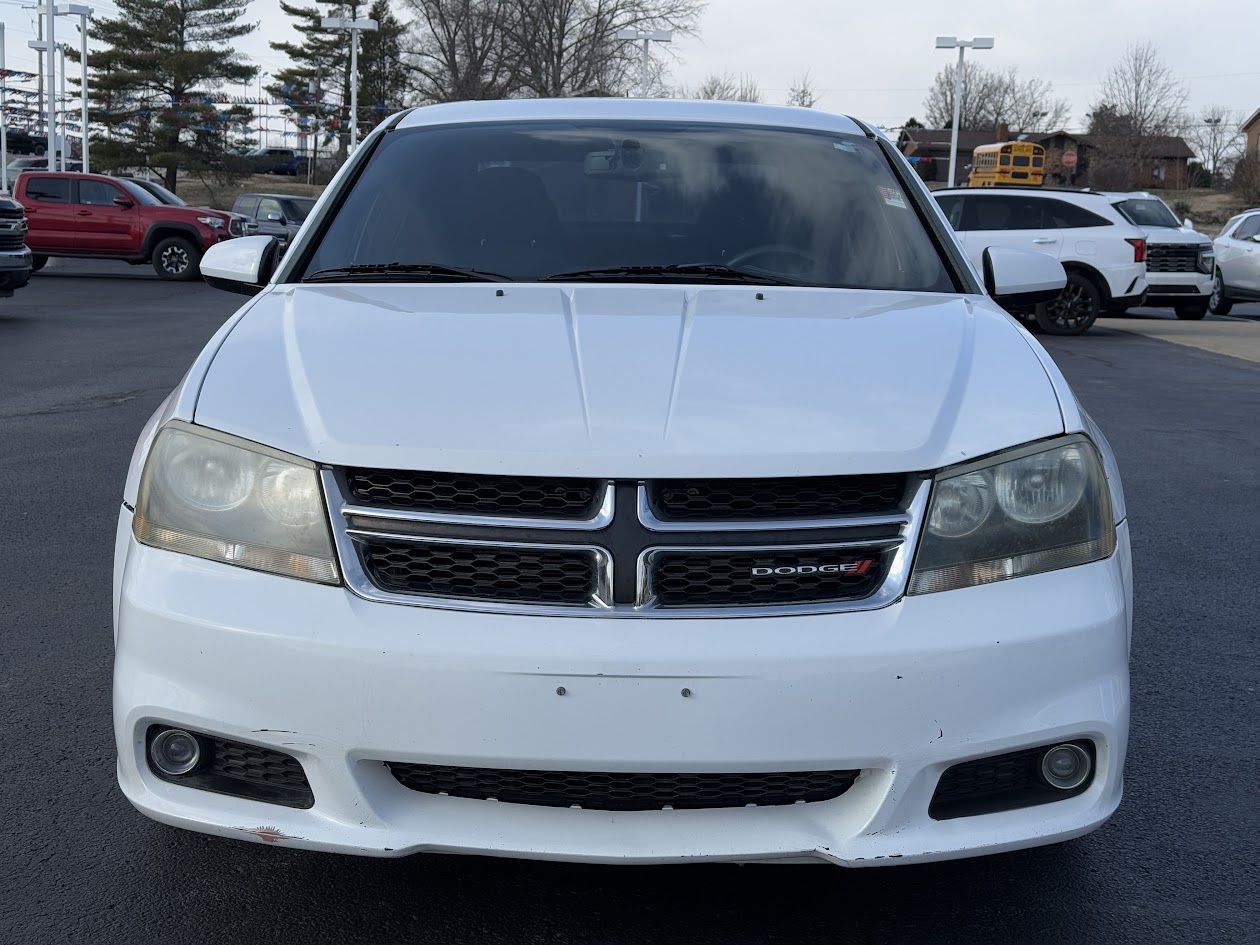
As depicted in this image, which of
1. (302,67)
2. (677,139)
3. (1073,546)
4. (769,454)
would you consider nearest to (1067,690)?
(1073,546)

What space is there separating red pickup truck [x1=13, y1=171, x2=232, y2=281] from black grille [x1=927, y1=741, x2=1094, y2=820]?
2360 cm

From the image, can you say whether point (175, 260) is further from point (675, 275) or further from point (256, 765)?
point (256, 765)

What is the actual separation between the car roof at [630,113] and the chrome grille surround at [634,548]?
197cm

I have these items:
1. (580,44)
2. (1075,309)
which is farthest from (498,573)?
(580,44)

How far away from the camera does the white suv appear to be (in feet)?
55.7

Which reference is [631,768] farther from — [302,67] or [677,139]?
[302,67]

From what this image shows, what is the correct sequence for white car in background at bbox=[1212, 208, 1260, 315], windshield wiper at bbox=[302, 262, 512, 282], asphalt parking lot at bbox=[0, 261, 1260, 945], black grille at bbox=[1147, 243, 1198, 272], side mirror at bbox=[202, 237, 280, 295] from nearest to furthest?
asphalt parking lot at bbox=[0, 261, 1260, 945], windshield wiper at bbox=[302, 262, 512, 282], side mirror at bbox=[202, 237, 280, 295], black grille at bbox=[1147, 243, 1198, 272], white car in background at bbox=[1212, 208, 1260, 315]

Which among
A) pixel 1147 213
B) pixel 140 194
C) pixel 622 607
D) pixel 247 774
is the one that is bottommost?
pixel 247 774

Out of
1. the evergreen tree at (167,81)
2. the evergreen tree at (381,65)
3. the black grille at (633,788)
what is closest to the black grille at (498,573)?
the black grille at (633,788)

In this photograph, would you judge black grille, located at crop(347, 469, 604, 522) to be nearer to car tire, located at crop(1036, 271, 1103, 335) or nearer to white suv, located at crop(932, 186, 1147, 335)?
white suv, located at crop(932, 186, 1147, 335)

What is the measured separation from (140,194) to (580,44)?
3252 centimetres

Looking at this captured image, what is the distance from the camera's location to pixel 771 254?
346 cm

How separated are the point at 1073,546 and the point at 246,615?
1.40m

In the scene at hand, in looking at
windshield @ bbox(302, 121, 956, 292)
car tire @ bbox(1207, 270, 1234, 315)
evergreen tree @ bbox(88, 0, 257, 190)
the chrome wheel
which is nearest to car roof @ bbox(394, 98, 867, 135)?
windshield @ bbox(302, 121, 956, 292)
